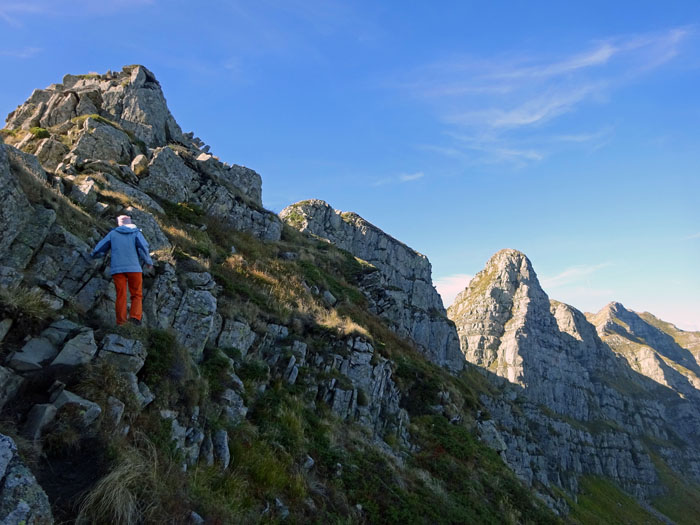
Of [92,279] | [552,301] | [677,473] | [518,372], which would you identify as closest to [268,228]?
[92,279]

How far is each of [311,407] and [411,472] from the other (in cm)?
344

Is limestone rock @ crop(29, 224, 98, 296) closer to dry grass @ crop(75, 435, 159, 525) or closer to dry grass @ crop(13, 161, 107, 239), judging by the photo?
dry grass @ crop(13, 161, 107, 239)

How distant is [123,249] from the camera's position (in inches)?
320

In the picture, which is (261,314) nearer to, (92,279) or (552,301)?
(92,279)

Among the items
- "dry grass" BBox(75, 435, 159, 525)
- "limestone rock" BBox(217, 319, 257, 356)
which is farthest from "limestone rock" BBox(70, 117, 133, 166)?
"dry grass" BBox(75, 435, 159, 525)

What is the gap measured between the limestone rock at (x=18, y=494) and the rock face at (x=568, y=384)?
97.7 meters

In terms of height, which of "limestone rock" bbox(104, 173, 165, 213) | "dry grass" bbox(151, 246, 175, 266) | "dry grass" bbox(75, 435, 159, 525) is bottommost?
"dry grass" bbox(75, 435, 159, 525)

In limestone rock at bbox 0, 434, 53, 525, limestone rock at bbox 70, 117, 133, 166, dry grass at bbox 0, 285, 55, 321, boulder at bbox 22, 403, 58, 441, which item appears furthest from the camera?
limestone rock at bbox 70, 117, 133, 166

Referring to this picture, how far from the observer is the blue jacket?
26.1ft

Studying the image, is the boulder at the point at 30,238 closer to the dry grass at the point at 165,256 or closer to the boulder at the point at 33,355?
the dry grass at the point at 165,256

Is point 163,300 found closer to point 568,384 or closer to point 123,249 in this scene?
point 123,249

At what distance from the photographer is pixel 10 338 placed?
17.7ft

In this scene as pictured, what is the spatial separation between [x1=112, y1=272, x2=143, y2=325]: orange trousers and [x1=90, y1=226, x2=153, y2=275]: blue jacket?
16cm

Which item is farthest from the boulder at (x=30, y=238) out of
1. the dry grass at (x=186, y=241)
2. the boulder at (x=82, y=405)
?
the dry grass at (x=186, y=241)
